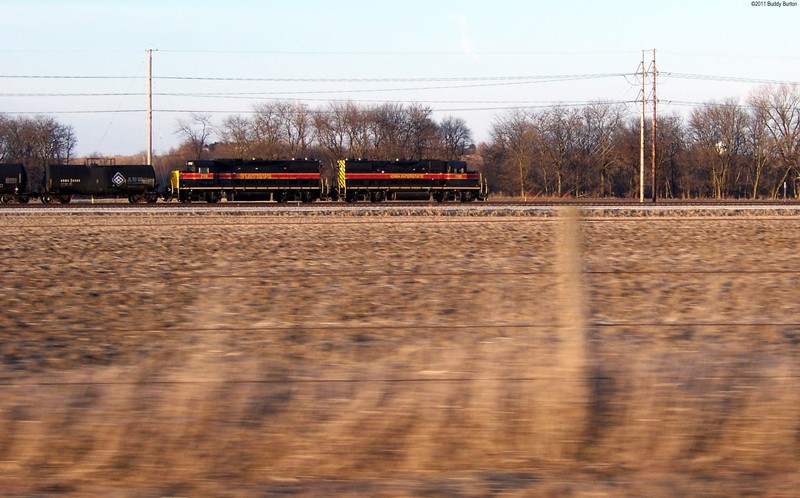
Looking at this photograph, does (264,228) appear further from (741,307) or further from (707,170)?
(707,170)

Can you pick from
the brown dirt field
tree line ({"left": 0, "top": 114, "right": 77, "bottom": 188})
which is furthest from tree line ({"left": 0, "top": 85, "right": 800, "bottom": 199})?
the brown dirt field

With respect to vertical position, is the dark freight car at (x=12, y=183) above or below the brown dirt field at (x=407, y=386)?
above

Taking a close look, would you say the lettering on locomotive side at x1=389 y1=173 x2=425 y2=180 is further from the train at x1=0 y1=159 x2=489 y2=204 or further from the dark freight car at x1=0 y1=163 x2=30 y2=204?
the dark freight car at x1=0 y1=163 x2=30 y2=204

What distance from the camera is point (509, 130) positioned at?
278 ft

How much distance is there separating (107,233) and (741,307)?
18.6 metres

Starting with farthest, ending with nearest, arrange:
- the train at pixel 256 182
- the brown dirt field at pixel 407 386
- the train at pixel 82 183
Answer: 1. the train at pixel 256 182
2. the train at pixel 82 183
3. the brown dirt field at pixel 407 386

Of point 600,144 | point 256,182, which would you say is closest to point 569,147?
point 600,144

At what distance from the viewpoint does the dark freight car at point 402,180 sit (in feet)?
171

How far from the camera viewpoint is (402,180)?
173 feet

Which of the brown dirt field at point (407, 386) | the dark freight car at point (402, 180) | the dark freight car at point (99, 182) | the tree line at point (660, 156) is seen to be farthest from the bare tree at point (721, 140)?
the brown dirt field at point (407, 386)

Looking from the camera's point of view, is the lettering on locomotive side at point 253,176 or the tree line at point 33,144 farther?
the tree line at point 33,144

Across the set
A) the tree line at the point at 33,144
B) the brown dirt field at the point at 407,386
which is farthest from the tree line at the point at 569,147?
the brown dirt field at the point at 407,386

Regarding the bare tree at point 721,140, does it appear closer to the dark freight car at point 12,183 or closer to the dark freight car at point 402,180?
the dark freight car at point 402,180

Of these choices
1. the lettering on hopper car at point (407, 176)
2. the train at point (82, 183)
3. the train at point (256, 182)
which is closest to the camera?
the train at point (82, 183)
